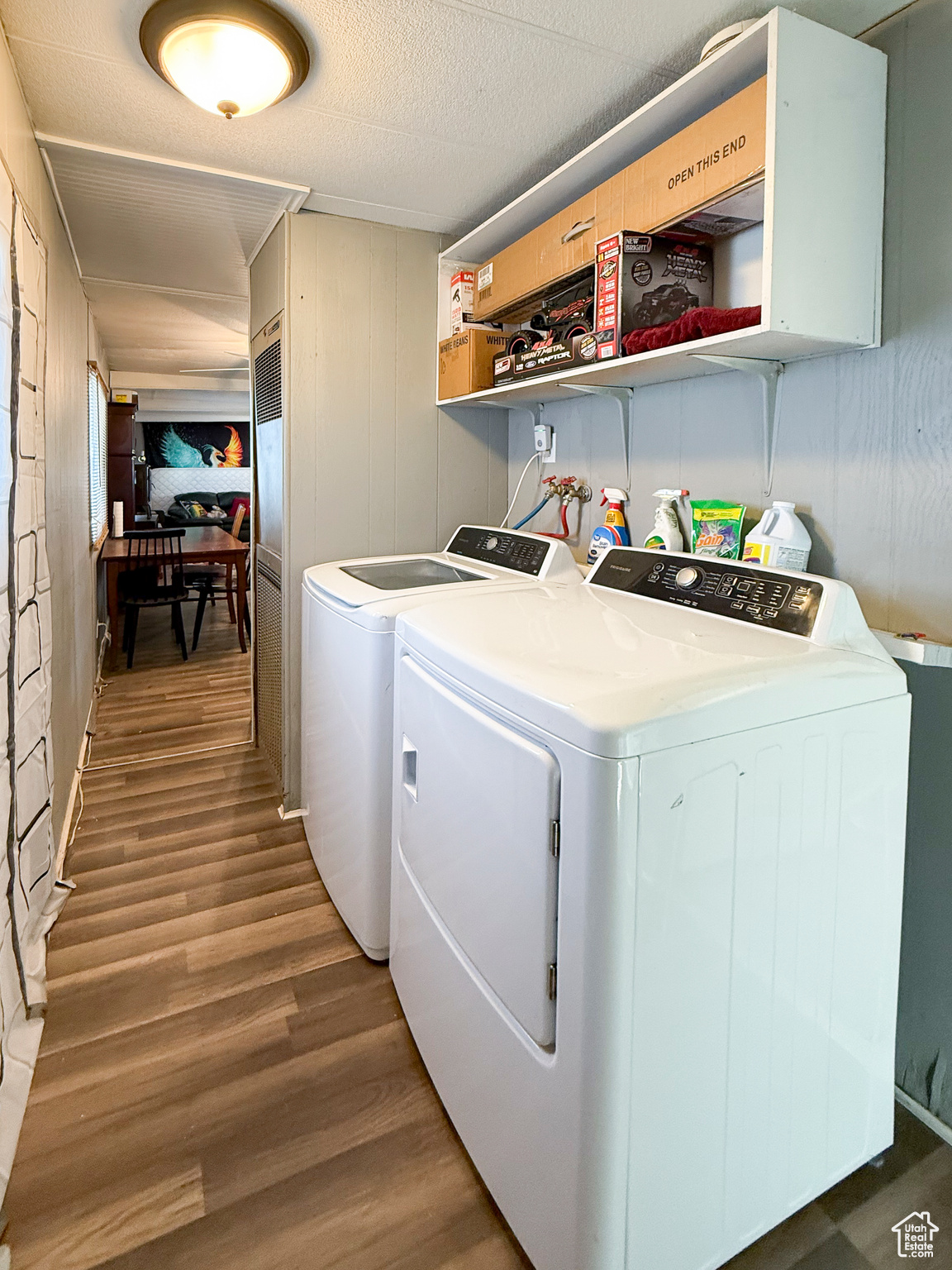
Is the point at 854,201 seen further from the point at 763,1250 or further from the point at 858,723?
the point at 763,1250

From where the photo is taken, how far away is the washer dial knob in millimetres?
1539

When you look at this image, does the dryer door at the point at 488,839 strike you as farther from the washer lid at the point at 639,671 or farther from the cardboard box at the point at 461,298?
the cardboard box at the point at 461,298

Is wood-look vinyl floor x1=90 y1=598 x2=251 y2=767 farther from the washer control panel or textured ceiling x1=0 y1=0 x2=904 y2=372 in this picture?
textured ceiling x1=0 y1=0 x2=904 y2=372

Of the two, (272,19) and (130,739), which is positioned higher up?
(272,19)

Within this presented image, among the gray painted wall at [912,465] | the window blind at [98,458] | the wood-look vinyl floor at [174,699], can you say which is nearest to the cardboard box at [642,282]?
the gray painted wall at [912,465]

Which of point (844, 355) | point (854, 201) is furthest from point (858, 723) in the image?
point (854, 201)

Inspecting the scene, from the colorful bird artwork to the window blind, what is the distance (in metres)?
3.54

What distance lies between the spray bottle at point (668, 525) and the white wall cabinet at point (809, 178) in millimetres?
379

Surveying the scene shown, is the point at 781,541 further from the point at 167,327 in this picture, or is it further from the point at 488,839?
the point at 167,327

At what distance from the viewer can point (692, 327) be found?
4.69ft

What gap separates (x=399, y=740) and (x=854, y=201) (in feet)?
4.42

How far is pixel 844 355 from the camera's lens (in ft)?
4.79

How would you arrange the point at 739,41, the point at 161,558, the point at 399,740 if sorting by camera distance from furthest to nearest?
the point at 161,558 < the point at 399,740 < the point at 739,41

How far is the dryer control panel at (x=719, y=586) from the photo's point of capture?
1287mm
